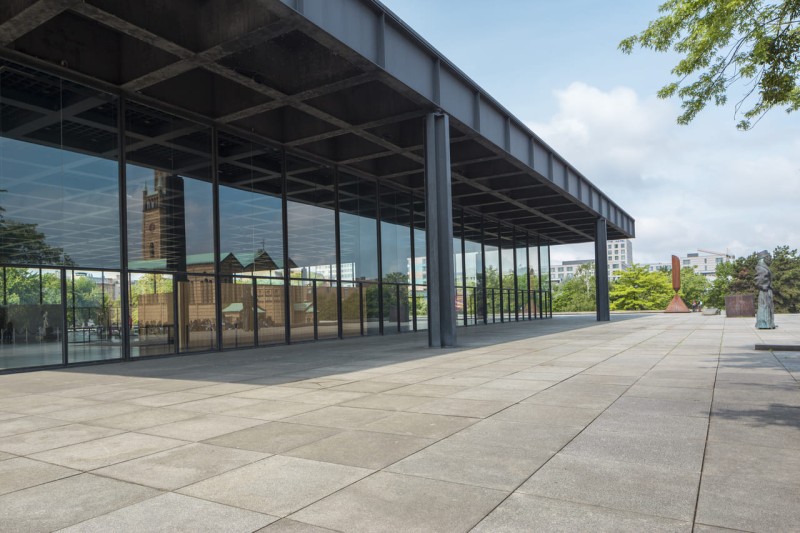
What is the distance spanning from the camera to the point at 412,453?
199 inches

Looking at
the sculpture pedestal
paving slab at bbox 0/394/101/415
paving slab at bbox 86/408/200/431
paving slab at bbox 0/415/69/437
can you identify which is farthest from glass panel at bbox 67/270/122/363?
the sculpture pedestal

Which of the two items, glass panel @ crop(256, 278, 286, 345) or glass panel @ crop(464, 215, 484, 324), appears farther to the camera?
glass panel @ crop(464, 215, 484, 324)

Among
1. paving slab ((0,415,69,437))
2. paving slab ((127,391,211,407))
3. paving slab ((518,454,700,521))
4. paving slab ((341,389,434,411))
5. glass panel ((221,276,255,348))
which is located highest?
glass panel ((221,276,255,348))

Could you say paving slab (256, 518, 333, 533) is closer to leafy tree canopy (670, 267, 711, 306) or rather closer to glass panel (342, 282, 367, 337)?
glass panel (342, 282, 367, 337)

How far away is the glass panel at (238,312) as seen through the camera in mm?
18344

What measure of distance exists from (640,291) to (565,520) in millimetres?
68371

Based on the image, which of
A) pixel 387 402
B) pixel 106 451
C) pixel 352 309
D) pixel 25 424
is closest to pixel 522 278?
pixel 352 309

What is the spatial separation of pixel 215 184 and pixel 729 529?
58.1ft

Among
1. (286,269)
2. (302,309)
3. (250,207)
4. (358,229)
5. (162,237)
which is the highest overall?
(250,207)

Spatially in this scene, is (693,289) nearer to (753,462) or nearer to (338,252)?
(338,252)

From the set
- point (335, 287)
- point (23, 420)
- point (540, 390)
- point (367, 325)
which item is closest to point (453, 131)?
point (335, 287)

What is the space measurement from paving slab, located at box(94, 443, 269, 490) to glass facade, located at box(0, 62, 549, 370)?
35.0ft

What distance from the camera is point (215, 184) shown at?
1839cm

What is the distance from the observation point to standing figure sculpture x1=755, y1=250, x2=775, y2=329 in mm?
20406
